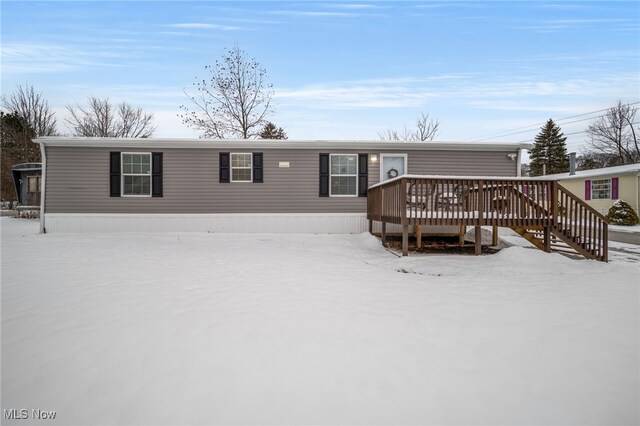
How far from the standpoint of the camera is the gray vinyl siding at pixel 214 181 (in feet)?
32.4

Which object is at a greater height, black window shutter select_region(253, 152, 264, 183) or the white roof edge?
the white roof edge

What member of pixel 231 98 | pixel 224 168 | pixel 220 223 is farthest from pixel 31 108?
pixel 220 223

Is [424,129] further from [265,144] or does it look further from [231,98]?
[265,144]

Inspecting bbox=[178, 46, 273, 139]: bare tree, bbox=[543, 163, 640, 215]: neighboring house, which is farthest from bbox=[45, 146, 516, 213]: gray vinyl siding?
bbox=[178, 46, 273, 139]: bare tree

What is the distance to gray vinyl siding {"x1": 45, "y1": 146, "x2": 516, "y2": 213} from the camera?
32.4 feet

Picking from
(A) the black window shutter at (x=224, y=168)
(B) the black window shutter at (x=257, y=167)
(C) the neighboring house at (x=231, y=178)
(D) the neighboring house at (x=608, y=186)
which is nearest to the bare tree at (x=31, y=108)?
(C) the neighboring house at (x=231, y=178)

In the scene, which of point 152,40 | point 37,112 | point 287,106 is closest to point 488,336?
point 152,40

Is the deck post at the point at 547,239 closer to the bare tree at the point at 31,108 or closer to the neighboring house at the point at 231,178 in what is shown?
the neighboring house at the point at 231,178

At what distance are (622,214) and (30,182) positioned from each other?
3191 centimetres

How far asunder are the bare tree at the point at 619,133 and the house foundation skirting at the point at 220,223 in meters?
33.4

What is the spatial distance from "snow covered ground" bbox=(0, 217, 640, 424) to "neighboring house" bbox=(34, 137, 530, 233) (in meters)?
4.67

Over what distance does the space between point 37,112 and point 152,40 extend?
21.7m

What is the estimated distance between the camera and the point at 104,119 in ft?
89.2

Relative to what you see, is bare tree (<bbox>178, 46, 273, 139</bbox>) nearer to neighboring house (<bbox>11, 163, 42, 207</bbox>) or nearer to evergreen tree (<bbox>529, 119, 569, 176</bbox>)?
neighboring house (<bbox>11, 163, 42, 207</bbox>)
